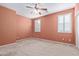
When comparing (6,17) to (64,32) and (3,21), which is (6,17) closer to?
(3,21)

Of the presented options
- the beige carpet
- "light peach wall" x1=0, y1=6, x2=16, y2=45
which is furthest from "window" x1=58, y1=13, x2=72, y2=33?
"light peach wall" x1=0, y1=6, x2=16, y2=45

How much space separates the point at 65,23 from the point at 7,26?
333 cm

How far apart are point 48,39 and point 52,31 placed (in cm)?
69

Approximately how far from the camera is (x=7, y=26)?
420cm

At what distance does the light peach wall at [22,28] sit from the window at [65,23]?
202 cm

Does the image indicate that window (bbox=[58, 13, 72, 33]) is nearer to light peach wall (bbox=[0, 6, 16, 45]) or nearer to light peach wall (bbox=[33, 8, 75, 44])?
light peach wall (bbox=[33, 8, 75, 44])

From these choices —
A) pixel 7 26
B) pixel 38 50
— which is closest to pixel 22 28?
pixel 7 26

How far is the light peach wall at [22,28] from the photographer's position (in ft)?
16.0

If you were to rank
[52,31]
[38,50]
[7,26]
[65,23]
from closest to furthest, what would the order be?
1. [38,50]
2. [7,26]
3. [65,23]
4. [52,31]

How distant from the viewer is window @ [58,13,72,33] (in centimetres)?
474

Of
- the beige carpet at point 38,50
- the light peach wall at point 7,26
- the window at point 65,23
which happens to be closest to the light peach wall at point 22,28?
the light peach wall at point 7,26

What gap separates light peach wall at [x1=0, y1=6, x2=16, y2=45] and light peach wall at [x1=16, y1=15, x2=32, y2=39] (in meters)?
0.32

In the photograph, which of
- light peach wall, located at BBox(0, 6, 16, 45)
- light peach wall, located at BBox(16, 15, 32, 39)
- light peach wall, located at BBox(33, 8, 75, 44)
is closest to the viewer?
light peach wall, located at BBox(0, 6, 16, 45)

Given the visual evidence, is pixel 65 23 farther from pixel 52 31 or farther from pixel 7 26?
pixel 7 26
